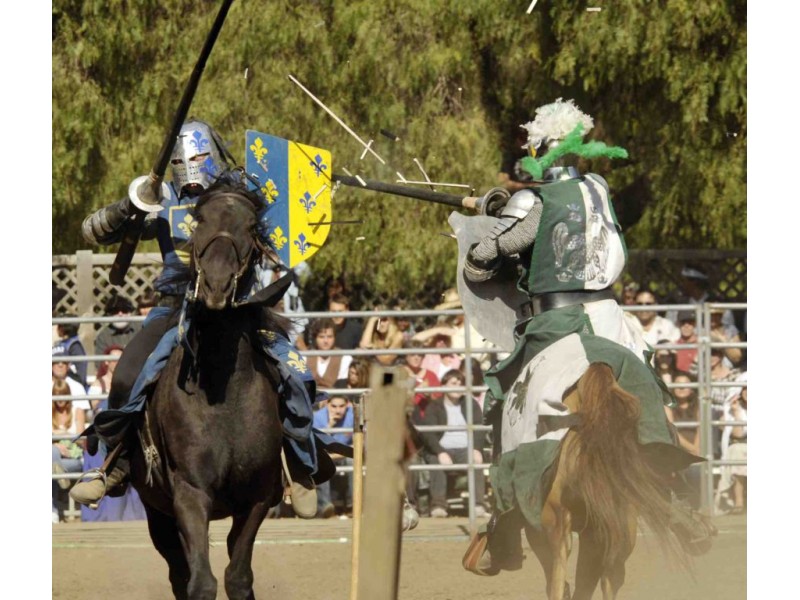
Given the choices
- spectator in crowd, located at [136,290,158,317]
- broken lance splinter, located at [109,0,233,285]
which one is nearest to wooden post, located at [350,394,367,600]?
broken lance splinter, located at [109,0,233,285]

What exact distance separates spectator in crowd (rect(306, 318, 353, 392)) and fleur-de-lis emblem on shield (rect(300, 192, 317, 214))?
264 cm

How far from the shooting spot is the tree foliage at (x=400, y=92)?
1274 centimetres

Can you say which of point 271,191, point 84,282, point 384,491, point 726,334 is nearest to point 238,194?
point 271,191

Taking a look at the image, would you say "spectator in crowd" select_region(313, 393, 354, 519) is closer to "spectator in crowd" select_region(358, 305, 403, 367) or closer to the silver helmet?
"spectator in crowd" select_region(358, 305, 403, 367)

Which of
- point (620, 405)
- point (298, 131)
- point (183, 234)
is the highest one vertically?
point (298, 131)

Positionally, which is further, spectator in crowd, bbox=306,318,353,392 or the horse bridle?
spectator in crowd, bbox=306,318,353,392

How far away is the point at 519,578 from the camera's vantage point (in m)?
8.87

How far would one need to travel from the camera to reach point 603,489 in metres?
6.02

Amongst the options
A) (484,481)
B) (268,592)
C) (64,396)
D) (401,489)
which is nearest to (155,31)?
(64,396)

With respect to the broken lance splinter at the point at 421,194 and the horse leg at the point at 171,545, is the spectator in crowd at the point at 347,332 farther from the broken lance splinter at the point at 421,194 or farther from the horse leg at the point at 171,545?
the horse leg at the point at 171,545

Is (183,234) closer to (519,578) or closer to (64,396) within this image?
(519,578)

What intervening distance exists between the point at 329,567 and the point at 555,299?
305 cm

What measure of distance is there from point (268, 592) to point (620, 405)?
3114 millimetres

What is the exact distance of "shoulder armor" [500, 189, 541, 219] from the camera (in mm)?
6777
